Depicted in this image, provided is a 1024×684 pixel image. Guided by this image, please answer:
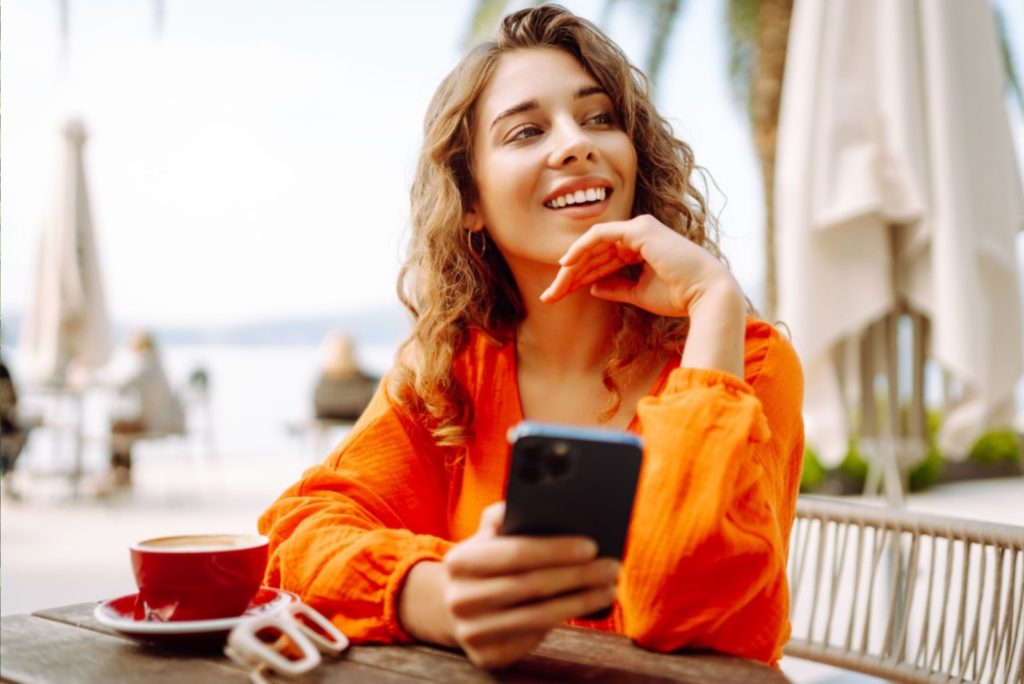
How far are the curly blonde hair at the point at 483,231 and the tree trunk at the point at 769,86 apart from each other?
6009 mm

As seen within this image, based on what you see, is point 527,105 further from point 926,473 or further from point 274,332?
point 274,332

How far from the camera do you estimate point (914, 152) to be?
2.70 m

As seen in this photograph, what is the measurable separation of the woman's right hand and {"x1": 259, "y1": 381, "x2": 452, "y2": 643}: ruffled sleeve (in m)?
0.20

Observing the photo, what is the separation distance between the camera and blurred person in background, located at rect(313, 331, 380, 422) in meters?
8.50

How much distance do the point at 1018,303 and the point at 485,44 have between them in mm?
1868

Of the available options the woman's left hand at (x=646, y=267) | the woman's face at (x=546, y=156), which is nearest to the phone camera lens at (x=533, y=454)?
the woman's left hand at (x=646, y=267)

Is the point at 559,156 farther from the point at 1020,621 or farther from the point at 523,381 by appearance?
the point at 1020,621

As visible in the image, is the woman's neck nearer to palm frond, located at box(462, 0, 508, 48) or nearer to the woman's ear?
the woman's ear

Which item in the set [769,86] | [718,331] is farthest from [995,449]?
[718,331]

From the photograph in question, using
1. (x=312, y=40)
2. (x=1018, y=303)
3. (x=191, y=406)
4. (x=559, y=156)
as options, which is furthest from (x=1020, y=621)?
(x=312, y=40)

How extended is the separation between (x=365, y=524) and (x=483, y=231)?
0.64m

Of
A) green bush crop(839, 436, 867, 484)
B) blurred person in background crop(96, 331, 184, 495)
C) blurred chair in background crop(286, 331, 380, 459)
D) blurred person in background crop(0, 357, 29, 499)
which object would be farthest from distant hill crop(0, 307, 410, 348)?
green bush crop(839, 436, 867, 484)

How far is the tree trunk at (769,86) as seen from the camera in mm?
7449

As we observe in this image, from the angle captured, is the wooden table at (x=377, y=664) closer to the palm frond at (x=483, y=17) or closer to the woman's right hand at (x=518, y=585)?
the woman's right hand at (x=518, y=585)
